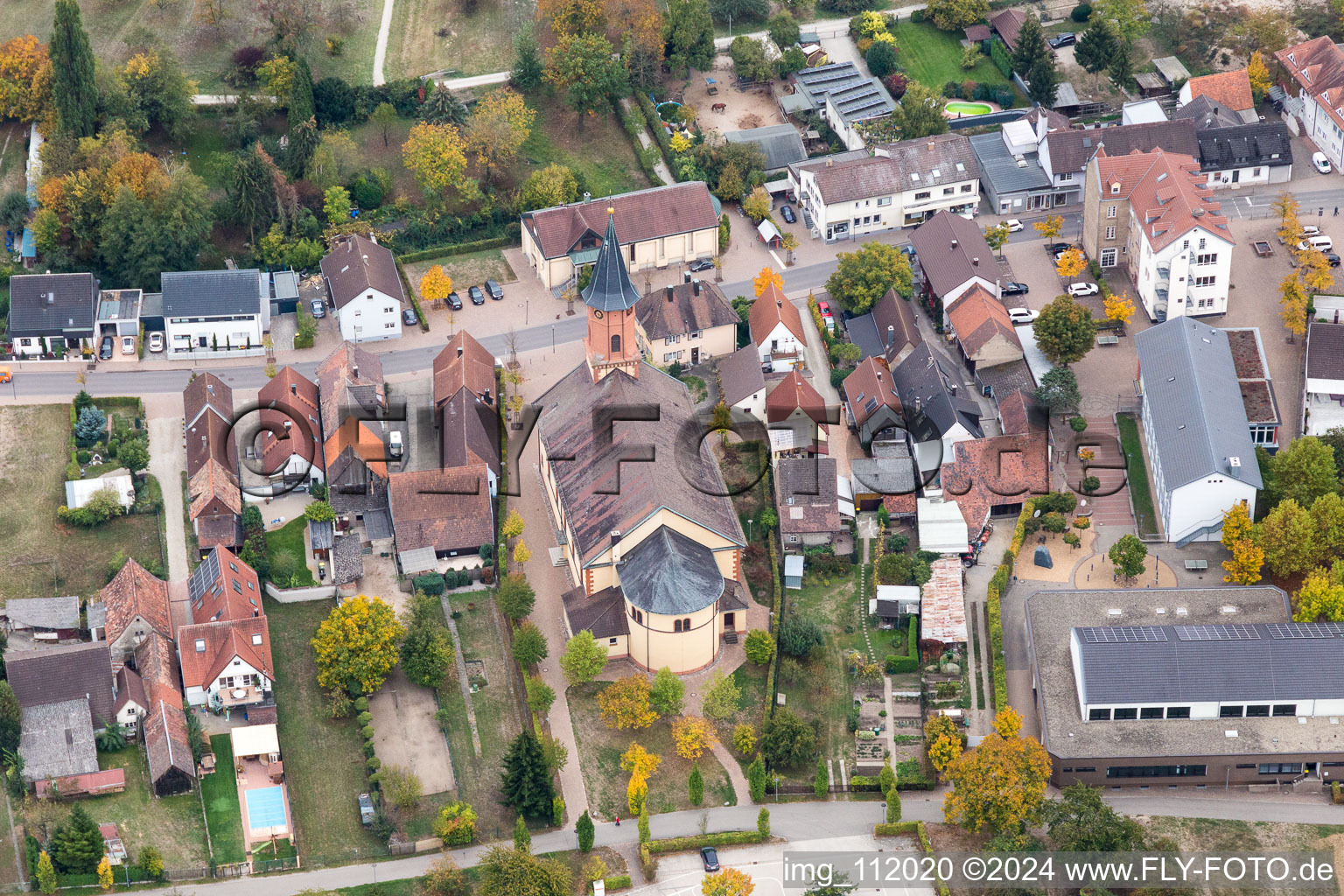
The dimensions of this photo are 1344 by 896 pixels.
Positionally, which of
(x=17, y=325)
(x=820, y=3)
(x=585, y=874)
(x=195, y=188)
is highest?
(x=820, y=3)

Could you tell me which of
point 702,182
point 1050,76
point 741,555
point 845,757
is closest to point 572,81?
point 702,182

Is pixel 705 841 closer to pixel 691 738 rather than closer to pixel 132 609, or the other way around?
pixel 691 738

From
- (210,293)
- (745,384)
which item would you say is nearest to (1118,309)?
(745,384)

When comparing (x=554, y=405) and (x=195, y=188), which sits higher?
(x=195, y=188)

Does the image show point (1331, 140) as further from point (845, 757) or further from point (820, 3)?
point (845, 757)

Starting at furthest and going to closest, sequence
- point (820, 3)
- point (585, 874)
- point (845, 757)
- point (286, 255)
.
Answer: 1. point (820, 3)
2. point (286, 255)
3. point (845, 757)
4. point (585, 874)

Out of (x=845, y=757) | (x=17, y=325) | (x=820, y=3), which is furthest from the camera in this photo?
(x=820, y=3)

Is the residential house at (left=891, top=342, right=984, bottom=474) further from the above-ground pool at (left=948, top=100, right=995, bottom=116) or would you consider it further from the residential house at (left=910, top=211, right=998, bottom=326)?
the above-ground pool at (left=948, top=100, right=995, bottom=116)

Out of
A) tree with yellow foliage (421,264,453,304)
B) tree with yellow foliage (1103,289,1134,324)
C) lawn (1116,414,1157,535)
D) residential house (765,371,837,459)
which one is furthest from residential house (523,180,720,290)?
lawn (1116,414,1157,535)
